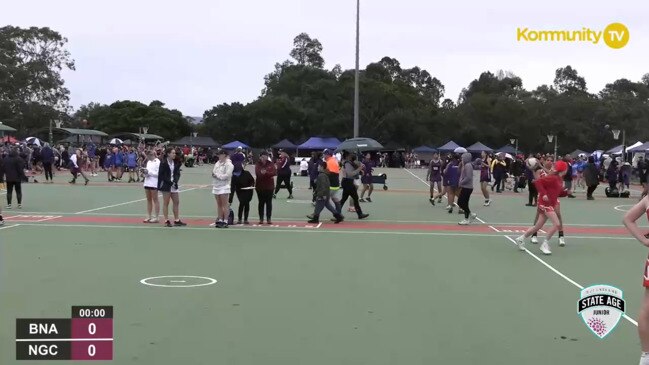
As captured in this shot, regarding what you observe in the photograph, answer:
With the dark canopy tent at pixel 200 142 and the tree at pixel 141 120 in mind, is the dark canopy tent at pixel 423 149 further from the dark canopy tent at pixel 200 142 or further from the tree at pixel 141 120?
the tree at pixel 141 120

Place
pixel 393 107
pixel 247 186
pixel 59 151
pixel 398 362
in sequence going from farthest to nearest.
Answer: pixel 393 107, pixel 59 151, pixel 247 186, pixel 398 362

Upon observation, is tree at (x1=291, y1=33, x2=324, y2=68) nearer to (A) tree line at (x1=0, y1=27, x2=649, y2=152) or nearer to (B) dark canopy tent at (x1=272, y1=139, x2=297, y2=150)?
(A) tree line at (x1=0, y1=27, x2=649, y2=152)

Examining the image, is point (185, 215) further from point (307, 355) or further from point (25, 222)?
point (307, 355)

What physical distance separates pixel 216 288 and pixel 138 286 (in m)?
1.02

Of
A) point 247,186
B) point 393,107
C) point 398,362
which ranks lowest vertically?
point 398,362

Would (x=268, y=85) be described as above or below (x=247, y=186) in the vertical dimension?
above

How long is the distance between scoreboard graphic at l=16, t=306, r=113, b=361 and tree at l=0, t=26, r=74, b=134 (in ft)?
250

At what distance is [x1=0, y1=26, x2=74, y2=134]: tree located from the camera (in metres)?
75.4

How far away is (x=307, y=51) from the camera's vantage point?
114 metres

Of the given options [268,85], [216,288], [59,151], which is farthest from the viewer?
[268,85]

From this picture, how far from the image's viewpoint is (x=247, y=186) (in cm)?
1606

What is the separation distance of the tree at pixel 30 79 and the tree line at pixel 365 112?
11 cm

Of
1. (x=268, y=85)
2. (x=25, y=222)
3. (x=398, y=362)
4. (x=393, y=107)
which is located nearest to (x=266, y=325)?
(x=398, y=362)

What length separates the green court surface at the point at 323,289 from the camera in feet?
19.9
